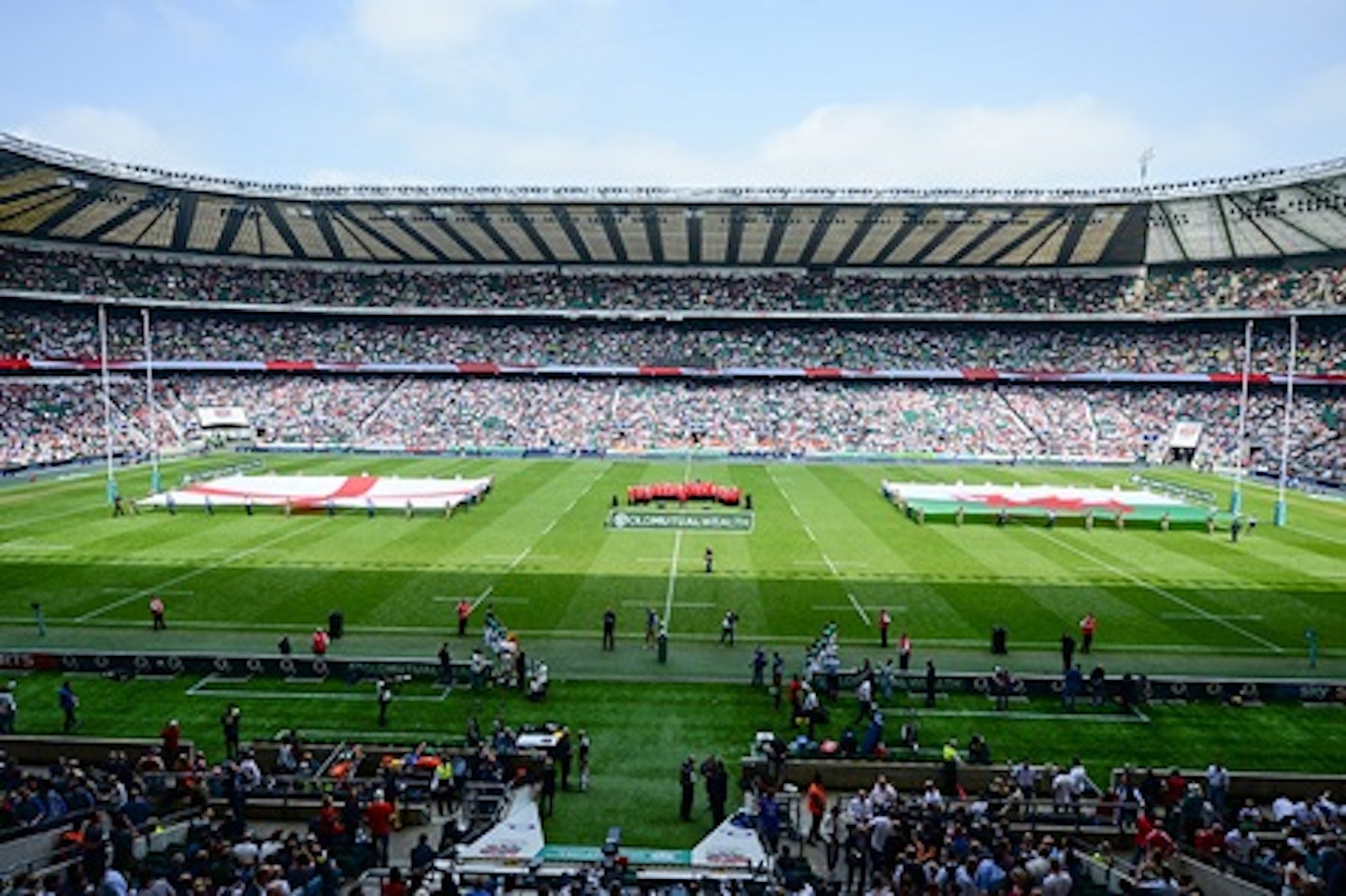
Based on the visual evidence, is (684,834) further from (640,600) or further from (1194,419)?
(1194,419)

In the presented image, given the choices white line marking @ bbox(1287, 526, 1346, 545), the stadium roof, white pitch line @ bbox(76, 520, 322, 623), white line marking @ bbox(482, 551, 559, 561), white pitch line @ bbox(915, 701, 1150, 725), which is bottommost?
white pitch line @ bbox(915, 701, 1150, 725)

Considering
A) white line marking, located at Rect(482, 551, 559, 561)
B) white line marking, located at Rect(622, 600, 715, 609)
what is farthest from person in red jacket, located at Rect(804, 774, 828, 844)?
white line marking, located at Rect(482, 551, 559, 561)

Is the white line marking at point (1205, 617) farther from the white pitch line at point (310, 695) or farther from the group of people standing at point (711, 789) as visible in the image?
the white pitch line at point (310, 695)

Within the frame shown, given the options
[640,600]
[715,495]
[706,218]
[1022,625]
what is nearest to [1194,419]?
[706,218]

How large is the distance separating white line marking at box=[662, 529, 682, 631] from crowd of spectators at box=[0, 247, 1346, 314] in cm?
5080

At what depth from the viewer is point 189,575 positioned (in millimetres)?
34938

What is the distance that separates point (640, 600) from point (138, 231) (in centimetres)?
6638

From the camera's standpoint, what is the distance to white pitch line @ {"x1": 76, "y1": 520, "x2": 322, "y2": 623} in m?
30.1

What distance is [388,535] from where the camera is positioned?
42594 millimetres

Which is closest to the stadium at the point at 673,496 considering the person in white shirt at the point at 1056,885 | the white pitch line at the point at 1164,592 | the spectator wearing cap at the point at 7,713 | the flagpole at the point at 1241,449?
the white pitch line at the point at 1164,592

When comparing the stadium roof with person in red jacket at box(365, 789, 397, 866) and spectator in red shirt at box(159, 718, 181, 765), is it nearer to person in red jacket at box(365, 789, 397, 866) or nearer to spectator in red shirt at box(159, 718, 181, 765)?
spectator in red shirt at box(159, 718, 181, 765)

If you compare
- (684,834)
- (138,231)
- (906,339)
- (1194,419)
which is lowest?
(684,834)

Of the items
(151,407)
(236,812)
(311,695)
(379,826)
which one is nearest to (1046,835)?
(379,826)

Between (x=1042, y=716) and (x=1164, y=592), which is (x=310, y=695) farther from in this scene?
(x=1164, y=592)
